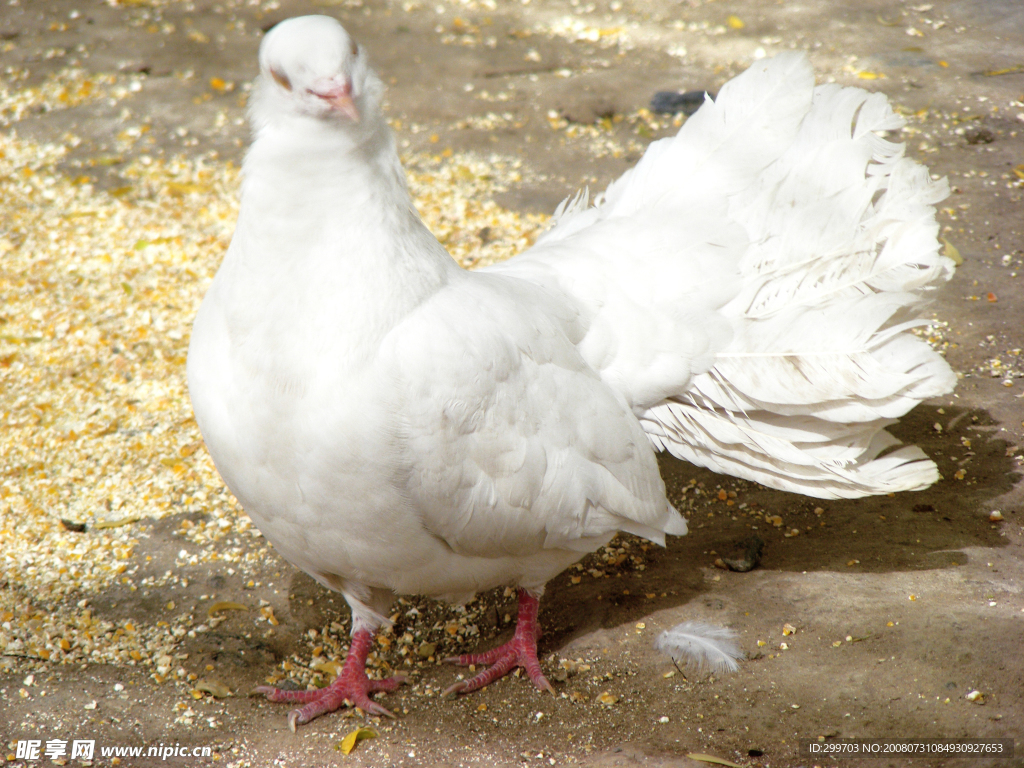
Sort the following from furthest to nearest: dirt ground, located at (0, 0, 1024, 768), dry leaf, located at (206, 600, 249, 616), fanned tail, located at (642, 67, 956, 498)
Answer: dry leaf, located at (206, 600, 249, 616) → fanned tail, located at (642, 67, 956, 498) → dirt ground, located at (0, 0, 1024, 768)

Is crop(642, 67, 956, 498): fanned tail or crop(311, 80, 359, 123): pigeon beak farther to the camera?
crop(642, 67, 956, 498): fanned tail

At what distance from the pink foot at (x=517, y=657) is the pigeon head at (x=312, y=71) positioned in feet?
6.33

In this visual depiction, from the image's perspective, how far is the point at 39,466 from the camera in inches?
169

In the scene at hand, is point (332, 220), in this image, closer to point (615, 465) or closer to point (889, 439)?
point (615, 465)

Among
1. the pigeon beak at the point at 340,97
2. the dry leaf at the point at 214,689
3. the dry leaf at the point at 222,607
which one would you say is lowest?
the dry leaf at the point at 222,607

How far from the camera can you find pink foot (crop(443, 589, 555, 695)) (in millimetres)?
3203

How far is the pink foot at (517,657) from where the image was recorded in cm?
320

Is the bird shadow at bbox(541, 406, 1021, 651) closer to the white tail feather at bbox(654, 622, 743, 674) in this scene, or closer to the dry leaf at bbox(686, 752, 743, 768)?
the white tail feather at bbox(654, 622, 743, 674)

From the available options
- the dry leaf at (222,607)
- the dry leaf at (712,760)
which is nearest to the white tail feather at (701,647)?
the dry leaf at (712,760)

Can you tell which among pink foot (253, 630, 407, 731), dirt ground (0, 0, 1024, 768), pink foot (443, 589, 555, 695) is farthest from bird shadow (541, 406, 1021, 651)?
pink foot (253, 630, 407, 731)

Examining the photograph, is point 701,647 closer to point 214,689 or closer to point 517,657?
point 517,657

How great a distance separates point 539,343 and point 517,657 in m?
1.23

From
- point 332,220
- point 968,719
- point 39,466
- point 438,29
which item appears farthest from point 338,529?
point 438,29

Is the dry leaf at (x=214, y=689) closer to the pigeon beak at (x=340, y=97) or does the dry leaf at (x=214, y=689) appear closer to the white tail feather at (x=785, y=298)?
the white tail feather at (x=785, y=298)
